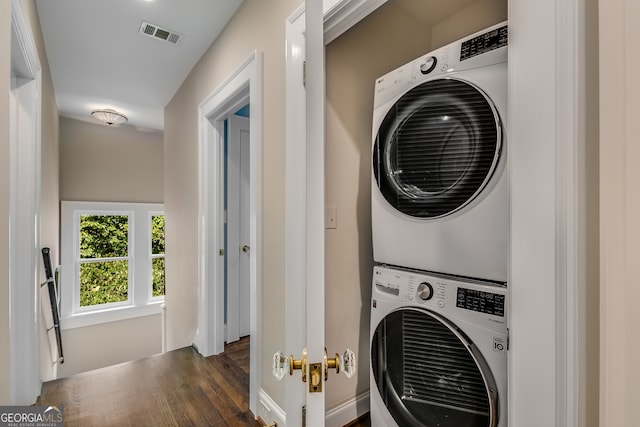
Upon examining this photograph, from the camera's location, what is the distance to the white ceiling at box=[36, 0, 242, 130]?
1.79 metres

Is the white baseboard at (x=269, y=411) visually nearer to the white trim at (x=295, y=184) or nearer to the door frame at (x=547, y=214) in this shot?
the white trim at (x=295, y=184)

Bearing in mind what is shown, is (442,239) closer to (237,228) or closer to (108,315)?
(237,228)

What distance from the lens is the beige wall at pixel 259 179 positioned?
4.78 feet

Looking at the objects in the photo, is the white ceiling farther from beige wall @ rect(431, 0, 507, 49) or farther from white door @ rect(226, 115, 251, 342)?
beige wall @ rect(431, 0, 507, 49)

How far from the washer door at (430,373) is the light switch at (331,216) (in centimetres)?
49

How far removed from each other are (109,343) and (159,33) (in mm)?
3599

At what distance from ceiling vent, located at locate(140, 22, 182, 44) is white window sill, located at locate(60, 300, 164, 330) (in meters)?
2.94

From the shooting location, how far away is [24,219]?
162cm

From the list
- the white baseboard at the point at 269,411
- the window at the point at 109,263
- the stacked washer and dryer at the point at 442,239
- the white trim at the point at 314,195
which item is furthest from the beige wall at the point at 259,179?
the window at the point at 109,263

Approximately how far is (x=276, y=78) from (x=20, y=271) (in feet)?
5.78

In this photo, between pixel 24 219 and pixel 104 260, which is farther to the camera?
pixel 104 260

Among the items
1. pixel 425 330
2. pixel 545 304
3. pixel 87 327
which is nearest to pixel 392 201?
pixel 425 330

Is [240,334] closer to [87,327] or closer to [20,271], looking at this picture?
[20,271]

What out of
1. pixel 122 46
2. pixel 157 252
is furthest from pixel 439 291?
pixel 157 252
